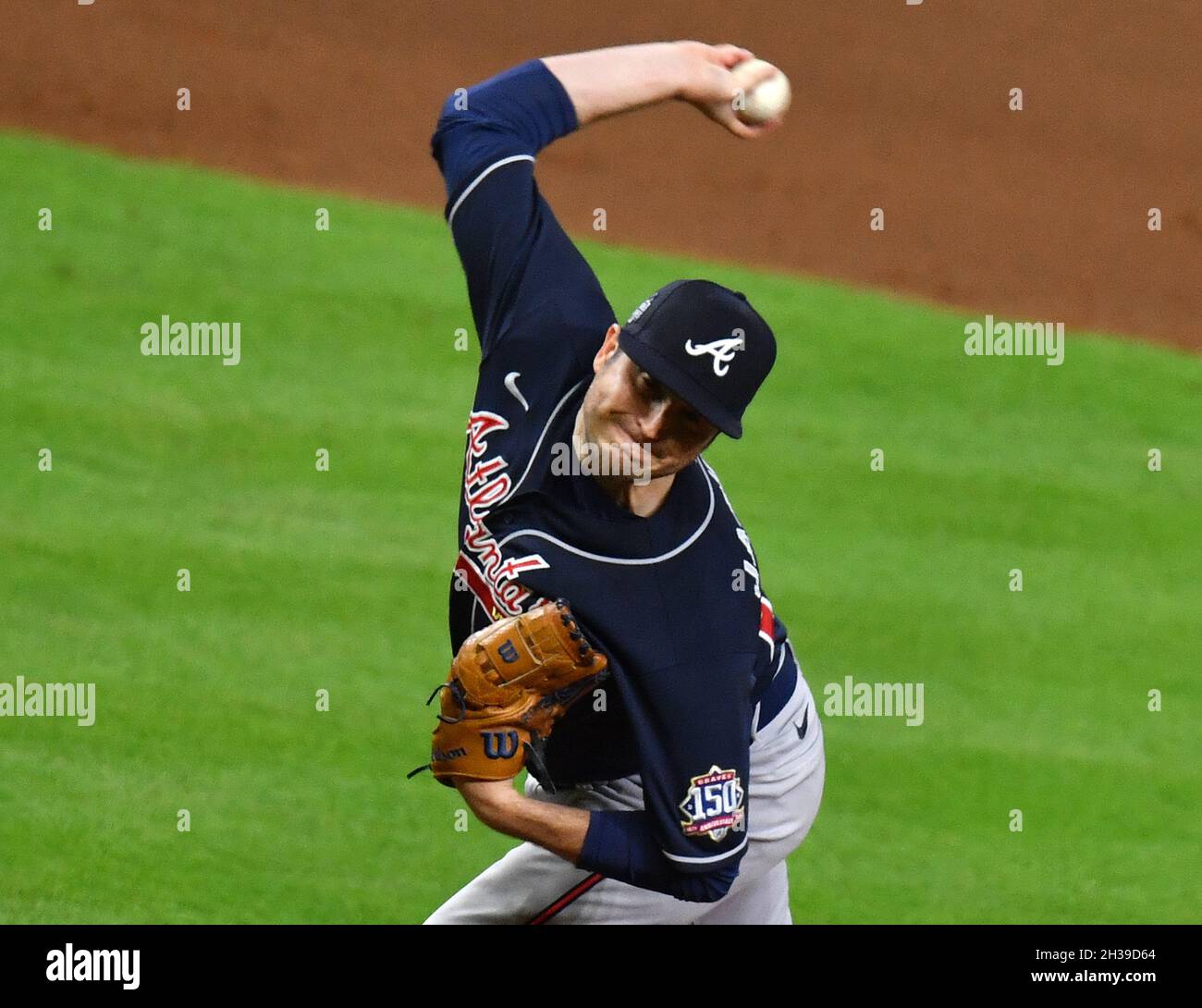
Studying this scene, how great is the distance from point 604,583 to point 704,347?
496mm

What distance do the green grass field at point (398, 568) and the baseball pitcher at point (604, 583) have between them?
1.67 metres

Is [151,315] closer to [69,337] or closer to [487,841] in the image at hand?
[69,337]

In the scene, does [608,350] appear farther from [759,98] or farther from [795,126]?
[795,126]

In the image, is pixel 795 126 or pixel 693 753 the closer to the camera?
pixel 693 753

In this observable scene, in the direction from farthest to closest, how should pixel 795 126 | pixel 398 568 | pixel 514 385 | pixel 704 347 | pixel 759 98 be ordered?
pixel 795 126 → pixel 398 568 → pixel 759 98 → pixel 514 385 → pixel 704 347

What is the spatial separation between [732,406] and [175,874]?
2.69m

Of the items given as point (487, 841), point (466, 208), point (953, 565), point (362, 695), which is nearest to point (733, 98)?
point (466, 208)

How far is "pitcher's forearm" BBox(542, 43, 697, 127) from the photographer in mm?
3857

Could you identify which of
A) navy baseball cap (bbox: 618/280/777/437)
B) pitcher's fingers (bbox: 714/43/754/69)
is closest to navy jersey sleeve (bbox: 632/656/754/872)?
navy baseball cap (bbox: 618/280/777/437)

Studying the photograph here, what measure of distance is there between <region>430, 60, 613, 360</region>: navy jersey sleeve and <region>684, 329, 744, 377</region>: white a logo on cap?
45cm

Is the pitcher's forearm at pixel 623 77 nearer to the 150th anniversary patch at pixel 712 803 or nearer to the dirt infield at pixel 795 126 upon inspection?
the 150th anniversary patch at pixel 712 803

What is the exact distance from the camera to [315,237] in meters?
10.0

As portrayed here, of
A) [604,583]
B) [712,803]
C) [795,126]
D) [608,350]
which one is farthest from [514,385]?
[795,126]

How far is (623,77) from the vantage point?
153 inches
